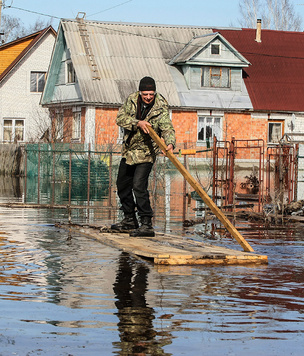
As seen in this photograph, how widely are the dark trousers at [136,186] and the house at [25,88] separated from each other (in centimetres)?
3646

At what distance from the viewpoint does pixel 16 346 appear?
480 centimetres

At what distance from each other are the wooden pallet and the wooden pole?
0.20 meters

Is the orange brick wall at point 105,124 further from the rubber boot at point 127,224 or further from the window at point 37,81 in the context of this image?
the rubber boot at point 127,224

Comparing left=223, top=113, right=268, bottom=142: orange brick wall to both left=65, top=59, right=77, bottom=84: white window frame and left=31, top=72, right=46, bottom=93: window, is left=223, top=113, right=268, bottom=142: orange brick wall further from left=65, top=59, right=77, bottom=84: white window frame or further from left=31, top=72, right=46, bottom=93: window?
left=31, top=72, right=46, bottom=93: window

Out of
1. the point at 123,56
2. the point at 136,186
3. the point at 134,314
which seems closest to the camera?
the point at 134,314

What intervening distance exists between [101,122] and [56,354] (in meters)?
35.1

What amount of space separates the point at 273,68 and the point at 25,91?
15.4 m

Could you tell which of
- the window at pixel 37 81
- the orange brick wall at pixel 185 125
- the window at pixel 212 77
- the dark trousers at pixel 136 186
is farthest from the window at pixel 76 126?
the dark trousers at pixel 136 186

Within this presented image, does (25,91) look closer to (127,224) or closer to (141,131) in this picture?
(127,224)

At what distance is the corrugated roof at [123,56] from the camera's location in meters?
38.5

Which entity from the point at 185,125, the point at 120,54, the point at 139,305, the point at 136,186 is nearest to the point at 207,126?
the point at 185,125

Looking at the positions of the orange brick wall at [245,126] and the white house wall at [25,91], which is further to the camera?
the white house wall at [25,91]

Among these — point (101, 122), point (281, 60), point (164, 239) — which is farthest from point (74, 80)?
point (164, 239)

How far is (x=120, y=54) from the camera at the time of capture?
4012 cm
